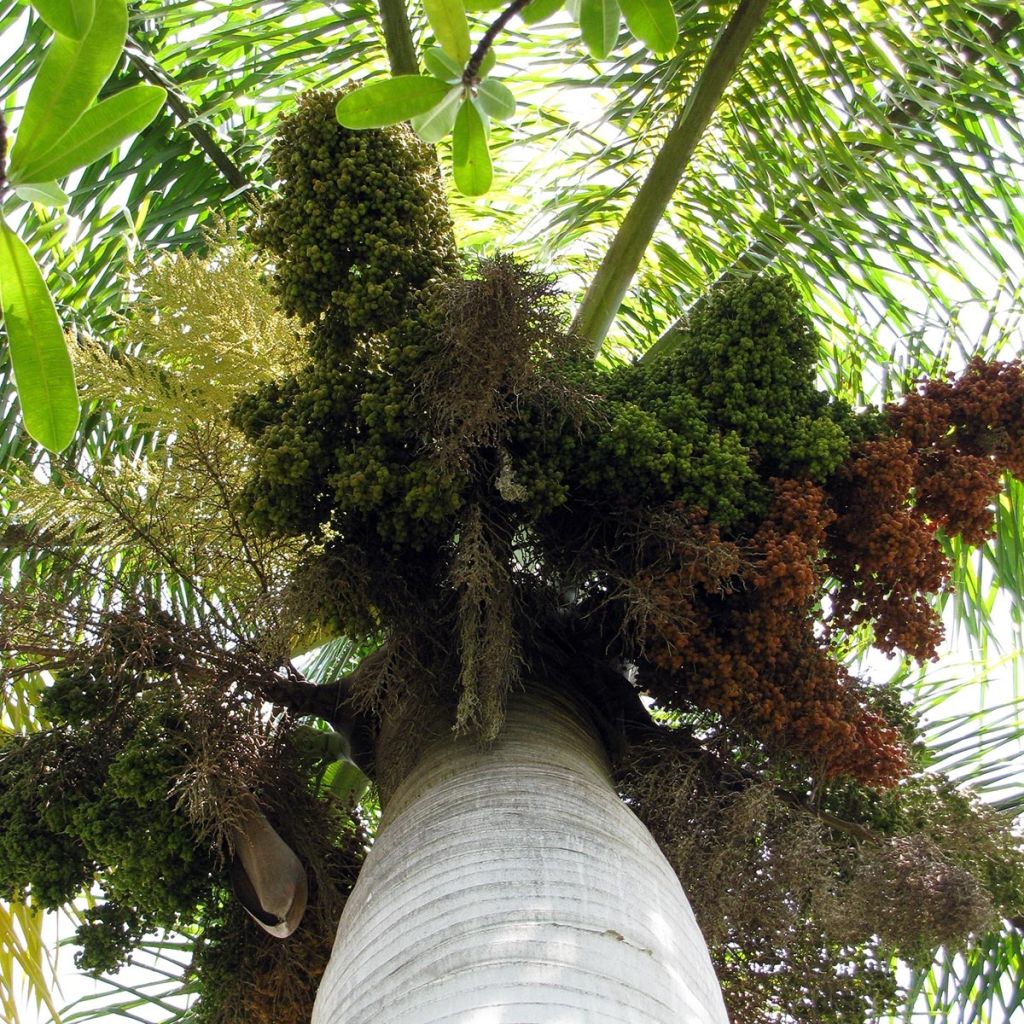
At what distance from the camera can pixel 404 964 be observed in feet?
6.03

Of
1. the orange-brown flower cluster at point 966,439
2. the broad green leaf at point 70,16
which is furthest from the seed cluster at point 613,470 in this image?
the broad green leaf at point 70,16

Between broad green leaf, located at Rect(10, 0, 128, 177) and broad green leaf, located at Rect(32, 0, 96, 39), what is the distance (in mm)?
23

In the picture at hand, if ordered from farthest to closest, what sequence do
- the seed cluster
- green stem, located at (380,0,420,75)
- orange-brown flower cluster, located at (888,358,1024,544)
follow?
green stem, located at (380,0,420,75) → orange-brown flower cluster, located at (888,358,1024,544) → the seed cluster

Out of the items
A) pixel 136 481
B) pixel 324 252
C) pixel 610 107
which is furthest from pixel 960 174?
pixel 136 481

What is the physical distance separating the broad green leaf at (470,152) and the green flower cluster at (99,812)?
4.25 ft

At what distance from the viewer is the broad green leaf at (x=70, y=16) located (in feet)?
4.32

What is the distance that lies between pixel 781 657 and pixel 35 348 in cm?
163

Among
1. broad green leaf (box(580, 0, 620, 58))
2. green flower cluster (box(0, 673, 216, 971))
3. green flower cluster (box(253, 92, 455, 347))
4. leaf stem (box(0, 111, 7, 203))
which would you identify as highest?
green flower cluster (box(253, 92, 455, 347))

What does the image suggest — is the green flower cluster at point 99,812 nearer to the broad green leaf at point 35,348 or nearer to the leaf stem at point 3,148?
the broad green leaf at point 35,348

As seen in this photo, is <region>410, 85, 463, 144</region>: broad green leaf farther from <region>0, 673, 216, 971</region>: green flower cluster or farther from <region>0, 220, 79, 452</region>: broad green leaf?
<region>0, 673, 216, 971</region>: green flower cluster

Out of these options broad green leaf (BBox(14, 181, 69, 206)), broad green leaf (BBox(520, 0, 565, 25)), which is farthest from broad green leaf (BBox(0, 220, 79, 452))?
broad green leaf (BBox(520, 0, 565, 25))

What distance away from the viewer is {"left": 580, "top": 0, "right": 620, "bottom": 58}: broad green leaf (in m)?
1.67

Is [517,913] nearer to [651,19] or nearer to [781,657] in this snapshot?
[781,657]

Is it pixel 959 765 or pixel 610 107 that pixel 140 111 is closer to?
pixel 610 107
